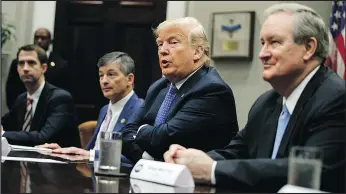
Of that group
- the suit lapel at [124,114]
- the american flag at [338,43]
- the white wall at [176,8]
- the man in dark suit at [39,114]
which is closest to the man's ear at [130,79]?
the suit lapel at [124,114]

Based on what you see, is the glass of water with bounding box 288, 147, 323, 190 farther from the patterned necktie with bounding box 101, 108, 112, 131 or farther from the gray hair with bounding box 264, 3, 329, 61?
the patterned necktie with bounding box 101, 108, 112, 131

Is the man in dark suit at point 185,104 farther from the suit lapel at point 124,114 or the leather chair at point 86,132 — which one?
the leather chair at point 86,132

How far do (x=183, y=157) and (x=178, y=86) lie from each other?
0.91 meters

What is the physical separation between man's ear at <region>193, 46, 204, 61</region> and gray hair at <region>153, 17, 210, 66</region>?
14 millimetres

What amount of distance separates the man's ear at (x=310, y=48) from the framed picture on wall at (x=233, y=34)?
3.31 metres

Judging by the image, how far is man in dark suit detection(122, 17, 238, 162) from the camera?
7.28 ft

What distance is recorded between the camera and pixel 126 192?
126cm

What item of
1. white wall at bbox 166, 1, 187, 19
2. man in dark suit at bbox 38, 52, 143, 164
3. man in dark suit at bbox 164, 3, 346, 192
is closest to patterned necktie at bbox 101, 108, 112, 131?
man in dark suit at bbox 38, 52, 143, 164

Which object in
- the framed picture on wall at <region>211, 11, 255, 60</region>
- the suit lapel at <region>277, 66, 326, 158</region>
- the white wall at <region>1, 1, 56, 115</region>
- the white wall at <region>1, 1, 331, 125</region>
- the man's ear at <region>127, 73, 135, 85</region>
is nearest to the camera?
the suit lapel at <region>277, 66, 326, 158</region>

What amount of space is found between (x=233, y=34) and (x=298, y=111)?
349 centimetres

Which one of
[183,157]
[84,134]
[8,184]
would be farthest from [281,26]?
[84,134]

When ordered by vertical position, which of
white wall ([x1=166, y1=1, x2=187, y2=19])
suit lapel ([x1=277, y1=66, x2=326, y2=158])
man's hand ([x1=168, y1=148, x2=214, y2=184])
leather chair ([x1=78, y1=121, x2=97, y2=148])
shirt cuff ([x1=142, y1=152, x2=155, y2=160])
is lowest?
leather chair ([x1=78, y1=121, x2=97, y2=148])

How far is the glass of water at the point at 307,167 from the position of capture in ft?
4.07

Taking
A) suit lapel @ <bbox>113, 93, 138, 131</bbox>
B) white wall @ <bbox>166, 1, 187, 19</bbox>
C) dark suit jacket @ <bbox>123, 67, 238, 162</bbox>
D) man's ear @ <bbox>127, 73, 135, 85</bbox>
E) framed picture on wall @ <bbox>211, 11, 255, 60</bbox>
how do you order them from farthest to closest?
1. white wall @ <bbox>166, 1, 187, 19</bbox>
2. framed picture on wall @ <bbox>211, 11, 255, 60</bbox>
3. man's ear @ <bbox>127, 73, 135, 85</bbox>
4. suit lapel @ <bbox>113, 93, 138, 131</bbox>
5. dark suit jacket @ <bbox>123, 67, 238, 162</bbox>
